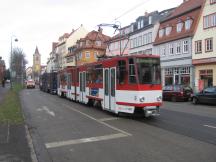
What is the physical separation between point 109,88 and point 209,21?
26158 mm

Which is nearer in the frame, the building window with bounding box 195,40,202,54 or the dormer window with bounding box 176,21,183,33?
the building window with bounding box 195,40,202,54

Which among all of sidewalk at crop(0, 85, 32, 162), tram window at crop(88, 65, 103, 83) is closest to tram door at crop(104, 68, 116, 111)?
tram window at crop(88, 65, 103, 83)

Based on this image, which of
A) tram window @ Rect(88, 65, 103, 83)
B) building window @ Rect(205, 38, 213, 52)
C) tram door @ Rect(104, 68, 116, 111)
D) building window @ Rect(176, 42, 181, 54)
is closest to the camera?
tram door @ Rect(104, 68, 116, 111)

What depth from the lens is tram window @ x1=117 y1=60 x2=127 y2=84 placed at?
58.5 ft

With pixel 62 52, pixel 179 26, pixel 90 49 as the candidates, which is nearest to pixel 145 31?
pixel 179 26

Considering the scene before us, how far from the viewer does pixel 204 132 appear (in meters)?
12.9

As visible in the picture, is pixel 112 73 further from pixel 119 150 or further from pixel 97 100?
pixel 119 150

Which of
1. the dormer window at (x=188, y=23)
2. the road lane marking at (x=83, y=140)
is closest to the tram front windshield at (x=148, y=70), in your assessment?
the road lane marking at (x=83, y=140)

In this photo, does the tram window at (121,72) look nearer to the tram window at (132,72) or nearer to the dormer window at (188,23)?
the tram window at (132,72)

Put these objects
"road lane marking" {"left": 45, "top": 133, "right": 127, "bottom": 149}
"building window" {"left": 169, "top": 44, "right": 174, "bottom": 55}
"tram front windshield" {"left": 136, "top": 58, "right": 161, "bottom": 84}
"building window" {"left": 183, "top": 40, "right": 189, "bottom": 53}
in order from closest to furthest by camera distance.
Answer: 1. "road lane marking" {"left": 45, "top": 133, "right": 127, "bottom": 149}
2. "tram front windshield" {"left": 136, "top": 58, "right": 161, "bottom": 84}
3. "building window" {"left": 183, "top": 40, "right": 189, "bottom": 53}
4. "building window" {"left": 169, "top": 44, "right": 174, "bottom": 55}

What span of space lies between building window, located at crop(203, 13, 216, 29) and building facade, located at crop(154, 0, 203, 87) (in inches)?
55.0

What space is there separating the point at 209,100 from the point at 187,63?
17.3m

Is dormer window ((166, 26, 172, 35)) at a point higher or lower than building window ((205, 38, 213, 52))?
higher

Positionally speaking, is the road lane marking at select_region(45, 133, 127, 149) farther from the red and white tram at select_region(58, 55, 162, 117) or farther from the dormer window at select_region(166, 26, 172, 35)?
A: the dormer window at select_region(166, 26, 172, 35)
